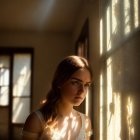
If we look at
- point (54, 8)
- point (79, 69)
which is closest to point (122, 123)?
point (79, 69)

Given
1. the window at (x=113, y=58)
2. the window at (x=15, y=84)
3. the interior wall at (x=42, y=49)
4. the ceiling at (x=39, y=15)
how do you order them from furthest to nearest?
the interior wall at (x=42, y=49) → the window at (x=15, y=84) → the ceiling at (x=39, y=15) → the window at (x=113, y=58)

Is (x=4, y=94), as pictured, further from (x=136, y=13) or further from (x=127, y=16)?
(x=136, y=13)

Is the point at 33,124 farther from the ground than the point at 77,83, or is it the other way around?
the point at 77,83

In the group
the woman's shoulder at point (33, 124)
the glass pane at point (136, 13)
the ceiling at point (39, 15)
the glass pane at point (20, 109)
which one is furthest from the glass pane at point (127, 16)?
the glass pane at point (20, 109)

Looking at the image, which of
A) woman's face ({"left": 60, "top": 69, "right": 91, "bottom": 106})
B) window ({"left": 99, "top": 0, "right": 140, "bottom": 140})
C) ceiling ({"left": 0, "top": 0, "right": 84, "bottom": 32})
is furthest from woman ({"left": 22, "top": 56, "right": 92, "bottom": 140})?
ceiling ({"left": 0, "top": 0, "right": 84, "bottom": 32})

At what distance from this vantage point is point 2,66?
5.56 m

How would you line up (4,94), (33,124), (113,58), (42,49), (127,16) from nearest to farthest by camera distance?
(33,124) < (127,16) < (113,58) < (4,94) < (42,49)

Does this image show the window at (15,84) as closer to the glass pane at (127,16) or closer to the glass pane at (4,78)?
the glass pane at (4,78)

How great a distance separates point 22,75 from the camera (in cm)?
562

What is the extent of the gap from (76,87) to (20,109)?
4531mm

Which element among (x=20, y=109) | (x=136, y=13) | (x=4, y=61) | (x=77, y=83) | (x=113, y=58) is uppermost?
(x=4, y=61)

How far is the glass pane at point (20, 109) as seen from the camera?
218 inches

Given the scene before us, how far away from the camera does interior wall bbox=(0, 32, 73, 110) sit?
5.65 metres

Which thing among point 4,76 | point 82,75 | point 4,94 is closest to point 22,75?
point 4,76
